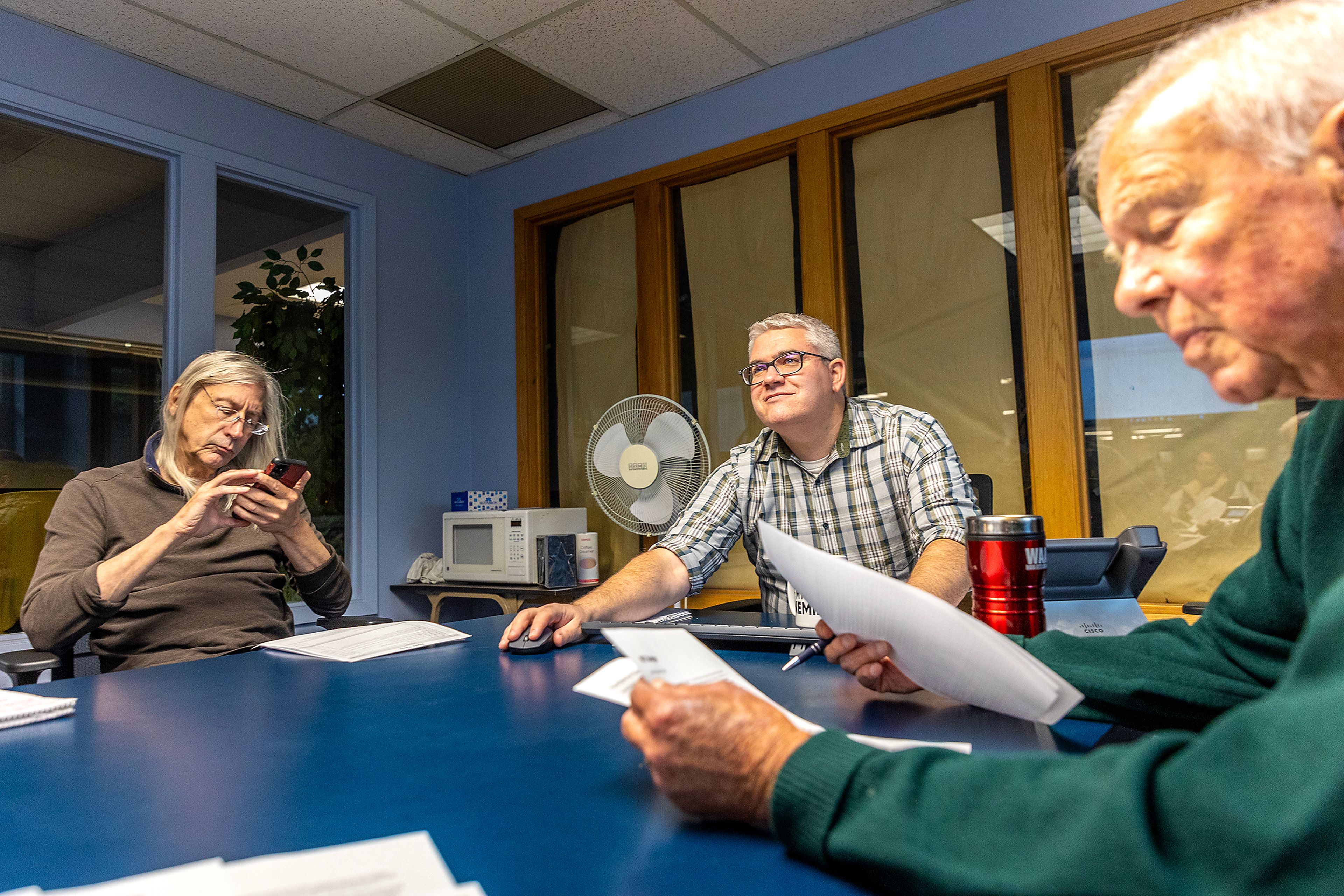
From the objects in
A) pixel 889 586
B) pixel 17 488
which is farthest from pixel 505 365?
pixel 889 586

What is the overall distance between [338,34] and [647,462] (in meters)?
1.96

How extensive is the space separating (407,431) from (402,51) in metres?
1.68

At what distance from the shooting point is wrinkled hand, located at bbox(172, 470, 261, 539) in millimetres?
1842

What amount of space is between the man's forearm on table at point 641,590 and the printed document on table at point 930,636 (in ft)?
2.50

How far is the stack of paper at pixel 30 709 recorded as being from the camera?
970mm

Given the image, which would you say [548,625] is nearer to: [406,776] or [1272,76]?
[406,776]

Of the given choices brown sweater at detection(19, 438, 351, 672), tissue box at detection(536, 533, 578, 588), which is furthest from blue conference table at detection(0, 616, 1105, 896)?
tissue box at detection(536, 533, 578, 588)

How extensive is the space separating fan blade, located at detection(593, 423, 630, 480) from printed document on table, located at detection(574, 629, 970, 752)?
6.60 ft

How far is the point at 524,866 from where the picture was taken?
0.57 m

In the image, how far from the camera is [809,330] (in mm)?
2197

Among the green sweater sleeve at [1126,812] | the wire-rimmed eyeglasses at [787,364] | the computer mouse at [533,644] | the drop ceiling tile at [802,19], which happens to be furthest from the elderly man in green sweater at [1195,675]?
the drop ceiling tile at [802,19]

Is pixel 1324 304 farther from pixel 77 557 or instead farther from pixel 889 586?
pixel 77 557

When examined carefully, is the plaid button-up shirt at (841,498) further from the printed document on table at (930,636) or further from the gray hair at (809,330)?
the printed document on table at (930,636)

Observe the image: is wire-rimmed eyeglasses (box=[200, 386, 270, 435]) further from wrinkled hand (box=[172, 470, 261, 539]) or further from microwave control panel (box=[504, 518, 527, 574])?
microwave control panel (box=[504, 518, 527, 574])
